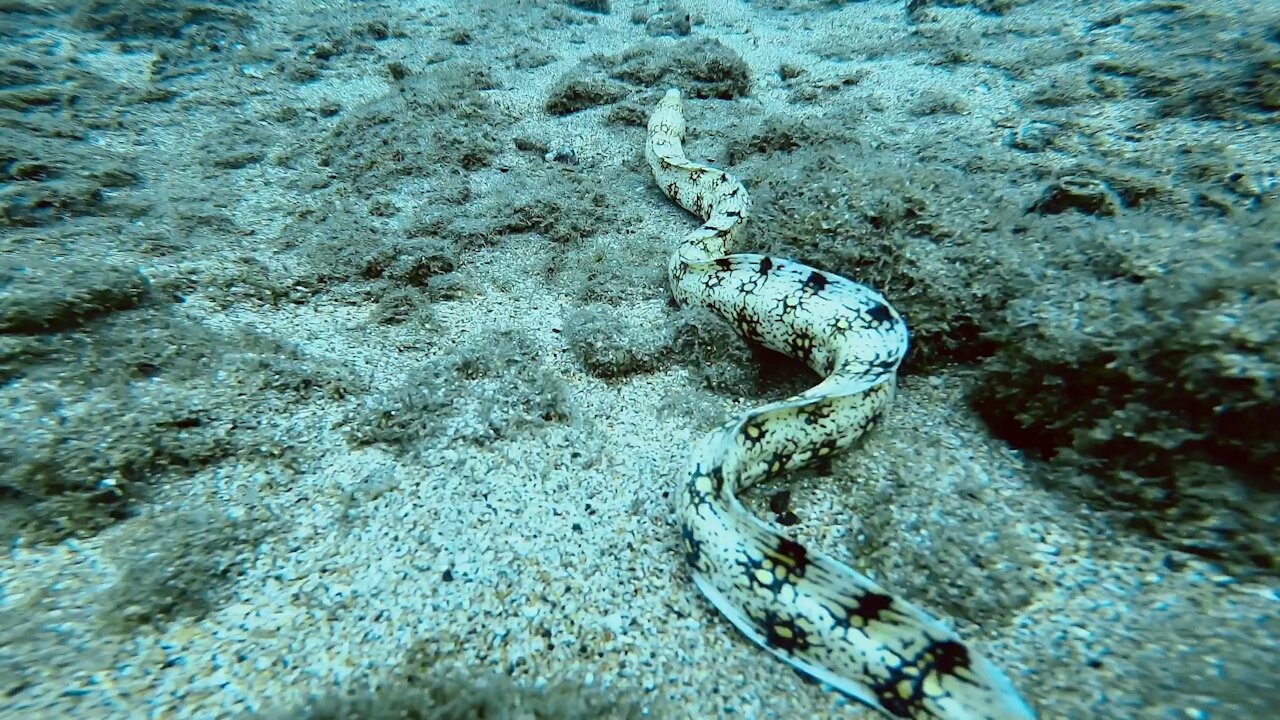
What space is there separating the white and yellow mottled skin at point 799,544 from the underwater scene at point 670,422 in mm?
11

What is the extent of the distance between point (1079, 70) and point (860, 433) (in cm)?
400

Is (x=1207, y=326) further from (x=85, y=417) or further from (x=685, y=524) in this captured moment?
(x=85, y=417)

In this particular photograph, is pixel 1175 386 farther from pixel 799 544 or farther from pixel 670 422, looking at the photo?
pixel 670 422

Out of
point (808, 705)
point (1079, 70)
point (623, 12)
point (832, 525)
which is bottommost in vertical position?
point (808, 705)

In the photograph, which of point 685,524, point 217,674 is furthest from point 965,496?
point 217,674

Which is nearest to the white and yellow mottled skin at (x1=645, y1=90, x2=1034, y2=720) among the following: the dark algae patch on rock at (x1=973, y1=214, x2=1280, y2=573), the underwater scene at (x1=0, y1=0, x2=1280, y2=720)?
the underwater scene at (x1=0, y1=0, x2=1280, y2=720)

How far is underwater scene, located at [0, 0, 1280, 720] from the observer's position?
1241 mm

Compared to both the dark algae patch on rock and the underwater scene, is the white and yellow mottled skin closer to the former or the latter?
the underwater scene

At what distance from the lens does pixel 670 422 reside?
213cm

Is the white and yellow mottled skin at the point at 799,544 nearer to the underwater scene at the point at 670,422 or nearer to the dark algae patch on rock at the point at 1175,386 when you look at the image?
the underwater scene at the point at 670,422

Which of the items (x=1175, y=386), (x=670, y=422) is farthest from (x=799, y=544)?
(x=1175, y=386)

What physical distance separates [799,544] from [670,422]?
0.80 meters

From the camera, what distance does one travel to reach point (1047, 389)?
1615 millimetres

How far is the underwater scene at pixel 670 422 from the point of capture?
124cm
